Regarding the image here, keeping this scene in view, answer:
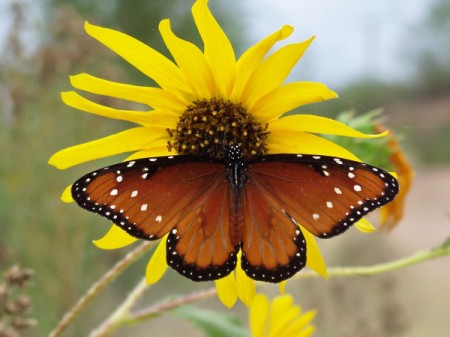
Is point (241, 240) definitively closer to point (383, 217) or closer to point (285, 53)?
point (285, 53)

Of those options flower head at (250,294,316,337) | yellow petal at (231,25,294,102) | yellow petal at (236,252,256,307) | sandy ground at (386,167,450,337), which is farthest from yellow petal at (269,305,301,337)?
sandy ground at (386,167,450,337)

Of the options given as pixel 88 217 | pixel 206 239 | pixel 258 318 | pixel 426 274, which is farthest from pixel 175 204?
pixel 426 274

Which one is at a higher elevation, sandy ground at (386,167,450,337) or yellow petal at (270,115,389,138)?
yellow petal at (270,115,389,138)

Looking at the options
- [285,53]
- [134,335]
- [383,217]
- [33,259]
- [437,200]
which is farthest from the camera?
[437,200]

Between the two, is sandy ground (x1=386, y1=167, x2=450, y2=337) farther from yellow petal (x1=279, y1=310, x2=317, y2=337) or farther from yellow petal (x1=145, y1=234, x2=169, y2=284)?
yellow petal (x1=145, y1=234, x2=169, y2=284)

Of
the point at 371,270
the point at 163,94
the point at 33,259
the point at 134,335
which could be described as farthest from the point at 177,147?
the point at 134,335

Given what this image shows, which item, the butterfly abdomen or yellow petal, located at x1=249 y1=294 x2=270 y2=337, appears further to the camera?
yellow petal, located at x1=249 y1=294 x2=270 y2=337

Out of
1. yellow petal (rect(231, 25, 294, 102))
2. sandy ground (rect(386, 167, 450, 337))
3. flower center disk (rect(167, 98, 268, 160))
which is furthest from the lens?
sandy ground (rect(386, 167, 450, 337))
